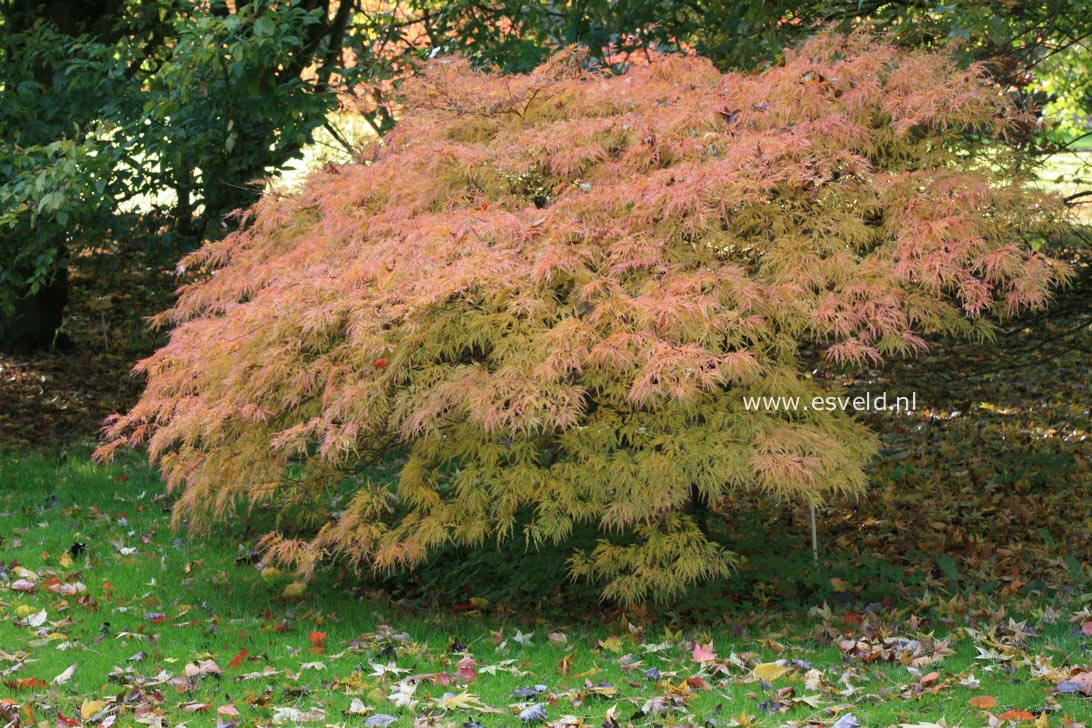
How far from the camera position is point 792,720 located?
359 centimetres

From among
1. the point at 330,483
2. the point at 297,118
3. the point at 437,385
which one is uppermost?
the point at 297,118

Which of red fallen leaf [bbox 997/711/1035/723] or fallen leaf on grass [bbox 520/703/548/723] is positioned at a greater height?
red fallen leaf [bbox 997/711/1035/723]

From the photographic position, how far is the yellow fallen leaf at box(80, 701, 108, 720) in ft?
12.1

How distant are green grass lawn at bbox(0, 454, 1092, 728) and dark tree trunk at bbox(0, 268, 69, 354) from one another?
201 inches

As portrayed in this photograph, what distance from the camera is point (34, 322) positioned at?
1059 cm

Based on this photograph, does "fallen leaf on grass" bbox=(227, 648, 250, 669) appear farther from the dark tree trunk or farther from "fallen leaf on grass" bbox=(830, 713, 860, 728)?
the dark tree trunk

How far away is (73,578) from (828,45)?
4.67 metres

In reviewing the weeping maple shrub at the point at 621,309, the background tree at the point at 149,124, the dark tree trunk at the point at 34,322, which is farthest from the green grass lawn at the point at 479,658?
the dark tree trunk at the point at 34,322

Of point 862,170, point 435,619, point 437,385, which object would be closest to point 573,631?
point 435,619

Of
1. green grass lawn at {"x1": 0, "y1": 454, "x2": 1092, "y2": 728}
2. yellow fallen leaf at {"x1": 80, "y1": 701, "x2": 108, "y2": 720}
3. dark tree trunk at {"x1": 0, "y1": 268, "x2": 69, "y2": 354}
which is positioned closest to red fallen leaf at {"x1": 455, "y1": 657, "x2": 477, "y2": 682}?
green grass lawn at {"x1": 0, "y1": 454, "x2": 1092, "y2": 728}

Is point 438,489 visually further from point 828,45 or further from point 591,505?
point 828,45

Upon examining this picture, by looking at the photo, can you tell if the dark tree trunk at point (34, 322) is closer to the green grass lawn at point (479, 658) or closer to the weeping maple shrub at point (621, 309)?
the green grass lawn at point (479, 658)

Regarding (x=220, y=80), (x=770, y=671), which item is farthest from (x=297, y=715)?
(x=220, y=80)

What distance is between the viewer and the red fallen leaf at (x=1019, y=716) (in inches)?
138
